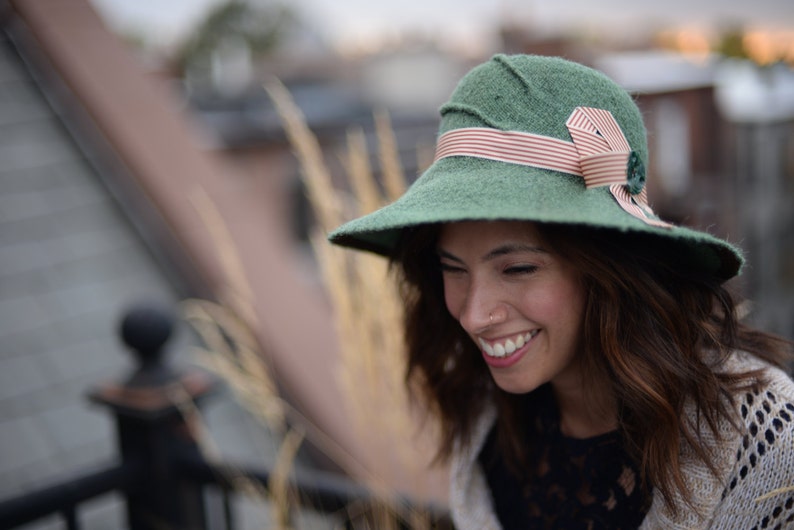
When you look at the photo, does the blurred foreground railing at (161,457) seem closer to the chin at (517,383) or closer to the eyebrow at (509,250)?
the chin at (517,383)

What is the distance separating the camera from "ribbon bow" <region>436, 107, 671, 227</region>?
39.7 inches

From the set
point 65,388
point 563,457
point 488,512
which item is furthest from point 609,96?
point 65,388

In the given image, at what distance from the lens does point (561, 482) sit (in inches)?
51.3

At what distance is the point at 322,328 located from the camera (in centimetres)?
345

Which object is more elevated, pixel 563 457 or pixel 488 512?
pixel 563 457

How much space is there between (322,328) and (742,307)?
2.36 meters

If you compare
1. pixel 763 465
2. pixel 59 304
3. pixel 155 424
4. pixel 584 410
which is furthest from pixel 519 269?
pixel 59 304

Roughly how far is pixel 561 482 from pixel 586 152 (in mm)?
643

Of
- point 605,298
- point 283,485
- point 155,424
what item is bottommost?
point 283,485

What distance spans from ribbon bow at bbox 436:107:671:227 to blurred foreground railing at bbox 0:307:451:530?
100 cm

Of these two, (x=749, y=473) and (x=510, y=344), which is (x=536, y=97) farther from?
(x=749, y=473)

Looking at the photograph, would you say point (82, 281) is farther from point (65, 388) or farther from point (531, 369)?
point (531, 369)

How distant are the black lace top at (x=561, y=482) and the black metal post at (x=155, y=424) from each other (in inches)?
33.8

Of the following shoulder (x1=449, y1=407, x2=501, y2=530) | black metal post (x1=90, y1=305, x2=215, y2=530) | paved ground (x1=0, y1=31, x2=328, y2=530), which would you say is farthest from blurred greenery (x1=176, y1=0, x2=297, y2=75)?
shoulder (x1=449, y1=407, x2=501, y2=530)
